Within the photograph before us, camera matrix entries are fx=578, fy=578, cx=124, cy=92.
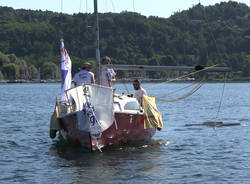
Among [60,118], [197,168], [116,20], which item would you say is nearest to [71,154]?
[60,118]

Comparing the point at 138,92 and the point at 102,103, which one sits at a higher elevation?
the point at 138,92

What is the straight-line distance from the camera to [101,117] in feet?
60.4

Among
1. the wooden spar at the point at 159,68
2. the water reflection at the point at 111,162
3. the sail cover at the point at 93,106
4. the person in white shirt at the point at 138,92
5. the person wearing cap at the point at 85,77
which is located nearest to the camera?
the water reflection at the point at 111,162

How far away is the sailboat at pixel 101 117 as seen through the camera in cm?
1834

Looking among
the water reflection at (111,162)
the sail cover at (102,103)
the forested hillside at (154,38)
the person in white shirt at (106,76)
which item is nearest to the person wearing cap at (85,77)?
the person in white shirt at (106,76)

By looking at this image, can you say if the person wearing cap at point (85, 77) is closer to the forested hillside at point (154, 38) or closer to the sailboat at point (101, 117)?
the sailboat at point (101, 117)

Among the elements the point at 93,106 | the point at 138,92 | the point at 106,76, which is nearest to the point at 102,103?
the point at 93,106

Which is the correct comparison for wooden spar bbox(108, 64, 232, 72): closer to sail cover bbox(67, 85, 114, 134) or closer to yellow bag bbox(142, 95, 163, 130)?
yellow bag bbox(142, 95, 163, 130)

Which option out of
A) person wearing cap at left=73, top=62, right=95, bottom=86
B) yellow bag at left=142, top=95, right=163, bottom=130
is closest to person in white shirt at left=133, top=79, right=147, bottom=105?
yellow bag at left=142, top=95, right=163, bottom=130

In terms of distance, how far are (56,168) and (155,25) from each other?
9331 centimetres

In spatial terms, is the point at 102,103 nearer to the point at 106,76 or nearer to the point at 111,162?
the point at 111,162

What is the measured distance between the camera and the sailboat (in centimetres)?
1834

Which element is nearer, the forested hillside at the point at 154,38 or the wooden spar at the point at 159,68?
the wooden spar at the point at 159,68

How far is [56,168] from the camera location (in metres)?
17.5
